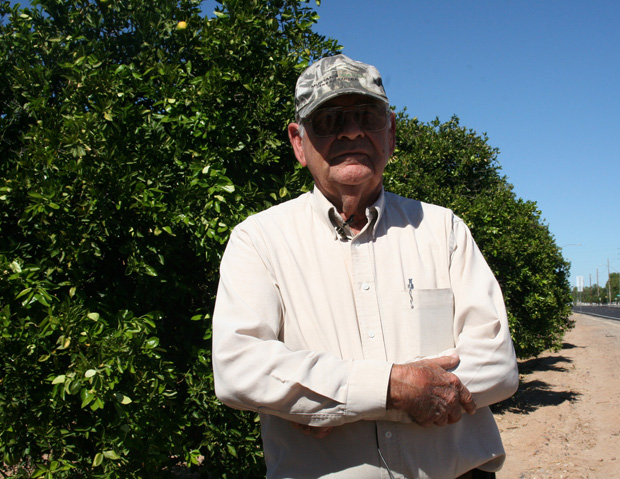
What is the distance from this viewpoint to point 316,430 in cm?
166

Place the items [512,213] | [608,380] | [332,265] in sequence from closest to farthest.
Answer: [332,265] < [512,213] < [608,380]

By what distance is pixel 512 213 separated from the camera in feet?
41.2

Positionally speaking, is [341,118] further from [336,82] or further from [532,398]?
[532,398]

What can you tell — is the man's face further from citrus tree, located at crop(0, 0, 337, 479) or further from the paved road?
the paved road

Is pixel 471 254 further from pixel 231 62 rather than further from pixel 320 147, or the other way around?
pixel 231 62

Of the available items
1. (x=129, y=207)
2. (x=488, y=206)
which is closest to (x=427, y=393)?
(x=129, y=207)

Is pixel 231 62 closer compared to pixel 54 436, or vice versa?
pixel 54 436

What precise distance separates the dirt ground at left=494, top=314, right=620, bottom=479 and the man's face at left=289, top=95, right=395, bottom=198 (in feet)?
23.4

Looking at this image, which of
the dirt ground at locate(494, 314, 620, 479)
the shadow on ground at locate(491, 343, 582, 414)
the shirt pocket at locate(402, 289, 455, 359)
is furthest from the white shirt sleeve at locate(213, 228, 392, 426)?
the shadow on ground at locate(491, 343, 582, 414)

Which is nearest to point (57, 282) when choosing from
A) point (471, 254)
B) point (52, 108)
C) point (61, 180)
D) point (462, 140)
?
point (61, 180)

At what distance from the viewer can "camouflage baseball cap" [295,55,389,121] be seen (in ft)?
6.47

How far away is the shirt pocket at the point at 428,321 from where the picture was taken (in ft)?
6.02

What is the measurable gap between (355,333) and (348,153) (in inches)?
25.4

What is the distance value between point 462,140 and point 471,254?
451 inches
